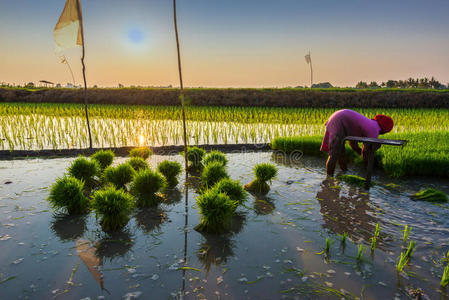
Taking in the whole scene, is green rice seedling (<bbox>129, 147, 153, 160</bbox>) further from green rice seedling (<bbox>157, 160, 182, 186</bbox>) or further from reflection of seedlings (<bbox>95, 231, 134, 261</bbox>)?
reflection of seedlings (<bbox>95, 231, 134, 261</bbox>)

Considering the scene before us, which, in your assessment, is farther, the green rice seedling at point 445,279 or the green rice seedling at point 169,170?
the green rice seedling at point 169,170

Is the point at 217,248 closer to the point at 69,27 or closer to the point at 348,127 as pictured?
the point at 348,127

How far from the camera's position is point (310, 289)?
2.36 metres

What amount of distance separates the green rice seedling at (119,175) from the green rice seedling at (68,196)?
2.58 feet

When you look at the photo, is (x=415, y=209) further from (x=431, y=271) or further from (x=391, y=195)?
(x=431, y=271)

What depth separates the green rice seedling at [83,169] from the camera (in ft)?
15.4

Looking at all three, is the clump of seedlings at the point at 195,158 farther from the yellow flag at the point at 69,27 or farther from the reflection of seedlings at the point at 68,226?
the yellow flag at the point at 69,27

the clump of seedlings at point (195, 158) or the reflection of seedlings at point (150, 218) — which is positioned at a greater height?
the clump of seedlings at point (195, 158)

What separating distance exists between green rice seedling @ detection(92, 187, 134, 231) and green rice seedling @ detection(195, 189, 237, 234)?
90cm

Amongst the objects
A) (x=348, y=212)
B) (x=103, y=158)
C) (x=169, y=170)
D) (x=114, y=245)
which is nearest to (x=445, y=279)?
(x=348, y=212)

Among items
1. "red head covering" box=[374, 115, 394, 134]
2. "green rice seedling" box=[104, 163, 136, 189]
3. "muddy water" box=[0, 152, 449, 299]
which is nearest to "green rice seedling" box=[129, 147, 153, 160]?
"green rice seedling" box=[104, 163, 136, 189]

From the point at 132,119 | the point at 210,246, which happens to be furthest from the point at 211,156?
the point at 132,119

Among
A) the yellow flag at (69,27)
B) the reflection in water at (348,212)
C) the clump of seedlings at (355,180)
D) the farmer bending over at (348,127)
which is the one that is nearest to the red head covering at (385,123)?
the farmer bending over at (348,127)

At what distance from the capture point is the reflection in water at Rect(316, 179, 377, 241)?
3367 mm
